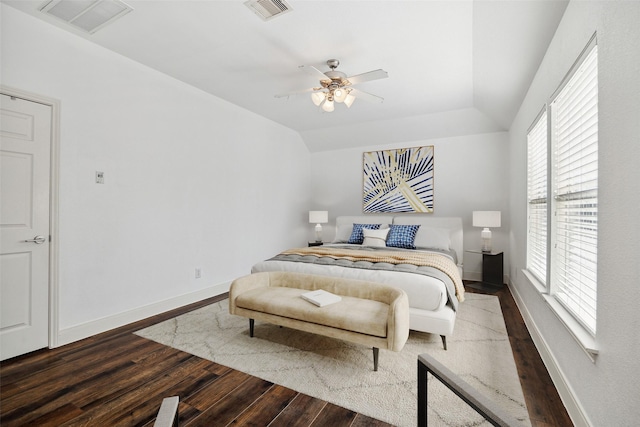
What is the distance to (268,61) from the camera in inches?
120

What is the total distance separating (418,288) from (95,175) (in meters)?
3.14

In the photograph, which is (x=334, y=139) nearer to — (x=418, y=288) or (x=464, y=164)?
(x=464, y=164)

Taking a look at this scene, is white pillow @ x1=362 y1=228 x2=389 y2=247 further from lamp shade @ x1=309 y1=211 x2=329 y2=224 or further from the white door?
the white door

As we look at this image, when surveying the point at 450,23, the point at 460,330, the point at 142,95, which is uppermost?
the point at 450,23

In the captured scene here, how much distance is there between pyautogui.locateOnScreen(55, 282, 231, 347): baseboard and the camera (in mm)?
2609

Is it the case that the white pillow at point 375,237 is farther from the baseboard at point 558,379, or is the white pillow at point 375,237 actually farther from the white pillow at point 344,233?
the baseboard at point 558,379

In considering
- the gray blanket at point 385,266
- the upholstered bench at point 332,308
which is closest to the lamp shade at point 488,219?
the gray blanket at point 385,266

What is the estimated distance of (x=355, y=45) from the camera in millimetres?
2723

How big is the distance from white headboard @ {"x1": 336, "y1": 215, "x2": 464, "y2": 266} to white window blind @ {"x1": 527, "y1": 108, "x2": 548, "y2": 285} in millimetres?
1534

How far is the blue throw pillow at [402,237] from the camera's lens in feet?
14.4

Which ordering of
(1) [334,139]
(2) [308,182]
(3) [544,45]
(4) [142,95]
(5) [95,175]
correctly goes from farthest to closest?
(2) [308,182] → (1) [334,139] → (4) [142,95] → (5) [95,175] → (3) [544,45]

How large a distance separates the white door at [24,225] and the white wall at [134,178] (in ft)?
0.40

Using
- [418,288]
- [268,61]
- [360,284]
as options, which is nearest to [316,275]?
[360,284]

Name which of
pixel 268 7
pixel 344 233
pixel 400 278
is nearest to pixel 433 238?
pixel 344 233
